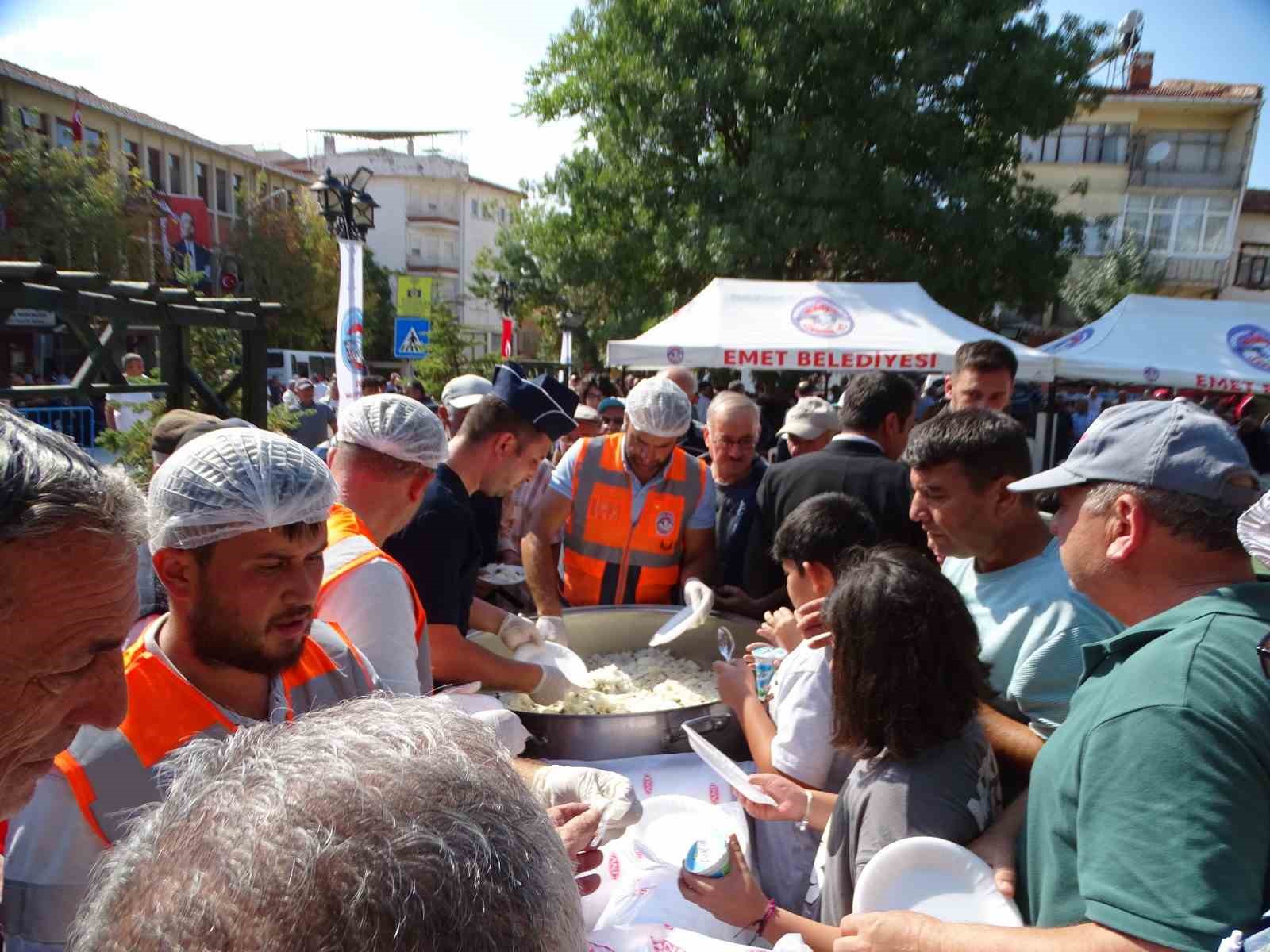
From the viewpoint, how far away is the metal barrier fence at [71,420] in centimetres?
992

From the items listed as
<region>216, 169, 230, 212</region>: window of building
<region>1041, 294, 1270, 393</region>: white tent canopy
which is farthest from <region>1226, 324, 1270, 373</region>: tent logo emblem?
<region>216, 169, 230, 212</region>: window of building

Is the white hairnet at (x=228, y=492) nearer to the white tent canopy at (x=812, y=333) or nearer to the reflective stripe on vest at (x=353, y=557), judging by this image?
the reflective stripe on vest at (x=353, y=557)

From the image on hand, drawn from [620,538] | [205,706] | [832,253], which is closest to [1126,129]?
[832,253]

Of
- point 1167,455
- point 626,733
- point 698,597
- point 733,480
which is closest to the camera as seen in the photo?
point 1167,455

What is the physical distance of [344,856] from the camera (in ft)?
1.67

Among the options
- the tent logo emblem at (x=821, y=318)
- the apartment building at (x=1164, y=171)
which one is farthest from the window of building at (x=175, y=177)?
the apartment building at (x=1164, y=171)

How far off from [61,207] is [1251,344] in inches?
965

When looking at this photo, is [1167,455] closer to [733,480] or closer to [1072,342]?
[733,480]

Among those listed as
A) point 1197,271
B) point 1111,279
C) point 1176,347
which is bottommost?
point 1176,347

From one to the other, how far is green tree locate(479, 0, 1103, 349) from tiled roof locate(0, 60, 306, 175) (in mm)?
19571

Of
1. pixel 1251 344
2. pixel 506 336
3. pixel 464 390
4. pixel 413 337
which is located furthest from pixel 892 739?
pixel 506 336

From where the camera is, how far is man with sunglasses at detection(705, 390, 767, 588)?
3.71 metres

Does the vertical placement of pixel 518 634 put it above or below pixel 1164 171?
below

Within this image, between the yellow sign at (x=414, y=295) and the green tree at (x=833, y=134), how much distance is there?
351 cm
